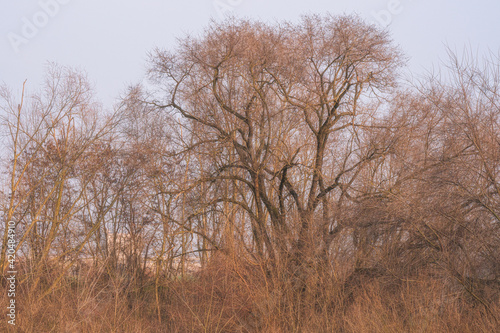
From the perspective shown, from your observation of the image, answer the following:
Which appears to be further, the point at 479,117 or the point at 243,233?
the point at 243,233

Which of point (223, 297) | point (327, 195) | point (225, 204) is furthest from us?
point (225, 204)

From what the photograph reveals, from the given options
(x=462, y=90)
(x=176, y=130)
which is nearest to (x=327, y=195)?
(x=176, y=130)

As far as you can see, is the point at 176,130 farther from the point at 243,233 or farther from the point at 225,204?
the point at 243,233

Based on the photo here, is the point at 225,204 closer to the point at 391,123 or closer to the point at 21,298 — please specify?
the point at 391,123

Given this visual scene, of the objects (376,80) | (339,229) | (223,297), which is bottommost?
(223,297)

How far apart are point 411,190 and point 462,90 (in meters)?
2.22

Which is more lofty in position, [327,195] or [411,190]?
[327,195]

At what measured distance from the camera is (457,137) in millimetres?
9977

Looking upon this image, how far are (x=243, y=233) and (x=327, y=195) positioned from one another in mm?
5566

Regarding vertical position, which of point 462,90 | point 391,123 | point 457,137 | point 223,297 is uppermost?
point 391,123

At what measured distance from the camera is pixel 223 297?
1077 centimetres

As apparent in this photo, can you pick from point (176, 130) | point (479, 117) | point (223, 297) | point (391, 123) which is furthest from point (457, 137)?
point (176, 130)

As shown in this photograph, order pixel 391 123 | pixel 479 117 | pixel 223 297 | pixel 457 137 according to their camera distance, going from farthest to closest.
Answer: pixel 391 123, pixel 223 297, pixel 457 137, pixel 479 117

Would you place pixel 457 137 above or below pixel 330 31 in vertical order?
below
